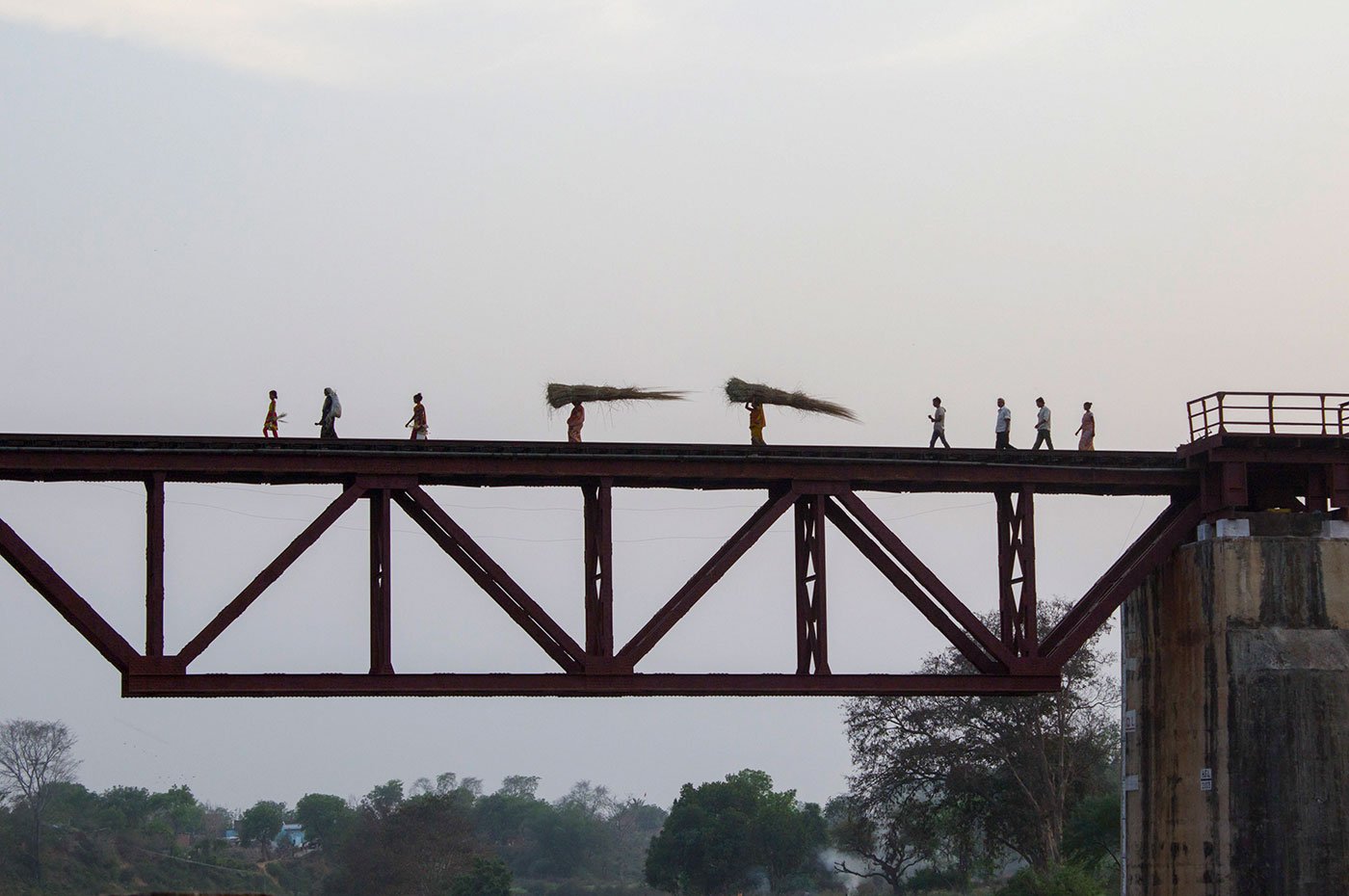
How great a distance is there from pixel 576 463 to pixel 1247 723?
12559 millimetres

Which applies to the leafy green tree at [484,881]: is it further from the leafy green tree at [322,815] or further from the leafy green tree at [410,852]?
the leafy green tree at [322,815]

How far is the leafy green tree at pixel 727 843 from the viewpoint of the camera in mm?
112000

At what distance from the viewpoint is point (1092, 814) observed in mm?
75188

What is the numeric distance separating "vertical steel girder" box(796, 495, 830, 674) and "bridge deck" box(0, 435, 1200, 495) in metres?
0.84

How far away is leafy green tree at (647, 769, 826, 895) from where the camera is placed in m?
112

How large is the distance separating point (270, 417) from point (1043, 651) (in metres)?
14.7

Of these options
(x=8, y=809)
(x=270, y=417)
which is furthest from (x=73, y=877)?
(x=270, y=417)

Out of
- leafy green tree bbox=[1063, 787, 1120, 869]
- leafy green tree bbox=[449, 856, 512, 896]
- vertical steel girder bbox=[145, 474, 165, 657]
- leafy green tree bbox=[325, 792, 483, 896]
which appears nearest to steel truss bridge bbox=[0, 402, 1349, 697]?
vertical steel girder bbox=[145, 474, 165, 657]

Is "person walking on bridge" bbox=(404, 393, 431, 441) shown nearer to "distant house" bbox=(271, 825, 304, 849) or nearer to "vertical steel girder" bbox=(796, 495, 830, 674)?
"vertical steel girder" bbox=(796, 495, 830, 674)

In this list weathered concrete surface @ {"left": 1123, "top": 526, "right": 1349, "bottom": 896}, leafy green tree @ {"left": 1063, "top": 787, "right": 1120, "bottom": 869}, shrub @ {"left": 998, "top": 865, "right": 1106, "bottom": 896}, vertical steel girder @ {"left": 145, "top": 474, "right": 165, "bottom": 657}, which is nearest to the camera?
vertical steel girder @ {"left": 145, "top": 474, "right": 165, "bottom": 657}

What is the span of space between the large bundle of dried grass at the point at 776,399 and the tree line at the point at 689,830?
34710mm

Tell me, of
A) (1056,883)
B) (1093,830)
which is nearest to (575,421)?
(1056,883)

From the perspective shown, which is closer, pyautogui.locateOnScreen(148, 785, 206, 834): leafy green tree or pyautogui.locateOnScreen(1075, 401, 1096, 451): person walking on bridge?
pyautogui.locateOnScreen(1075, 401, 1096, 451): person walking on bridge

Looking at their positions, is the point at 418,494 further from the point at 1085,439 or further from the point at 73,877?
the point at 73,877
